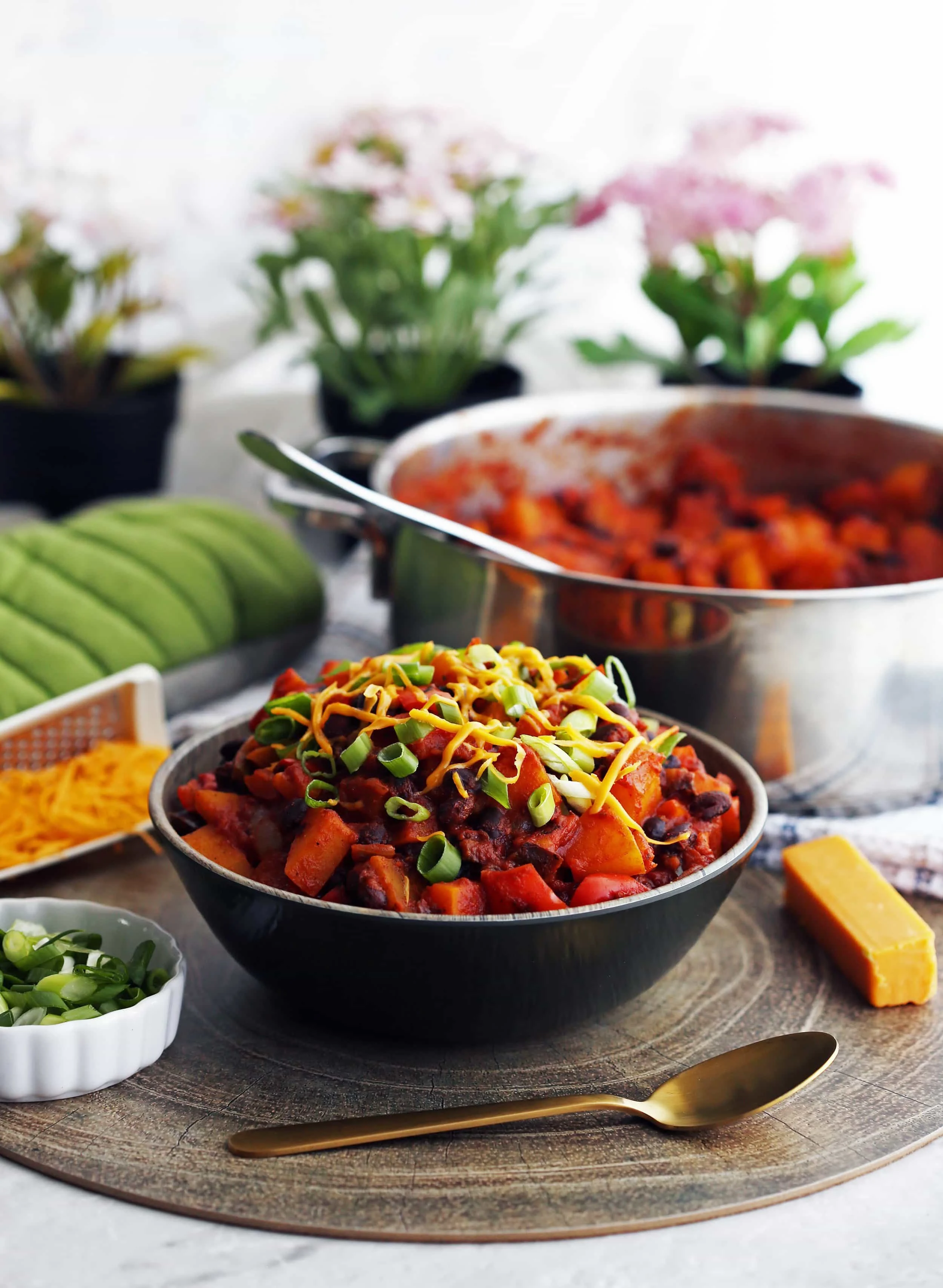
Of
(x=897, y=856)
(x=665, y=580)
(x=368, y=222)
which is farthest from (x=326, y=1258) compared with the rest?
(x=368, y=222)

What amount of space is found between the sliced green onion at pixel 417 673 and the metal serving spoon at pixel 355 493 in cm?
35

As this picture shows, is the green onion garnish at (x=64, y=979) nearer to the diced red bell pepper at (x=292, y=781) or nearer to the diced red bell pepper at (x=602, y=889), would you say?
the diced red bell pepper at (x=292, y=781)

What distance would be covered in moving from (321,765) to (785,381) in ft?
5.77

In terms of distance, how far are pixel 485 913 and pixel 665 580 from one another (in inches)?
31.8

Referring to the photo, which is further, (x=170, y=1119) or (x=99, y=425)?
(x=99, y=425)

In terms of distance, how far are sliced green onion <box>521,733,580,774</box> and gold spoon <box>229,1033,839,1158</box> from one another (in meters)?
0.27

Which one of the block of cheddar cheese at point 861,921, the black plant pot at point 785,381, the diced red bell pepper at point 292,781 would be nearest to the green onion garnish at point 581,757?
the diced red bell pepper at point 292,781

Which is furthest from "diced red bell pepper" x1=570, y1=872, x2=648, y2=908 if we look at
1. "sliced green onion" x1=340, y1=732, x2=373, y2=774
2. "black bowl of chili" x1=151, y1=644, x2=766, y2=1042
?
"sliced green onion" x1=340, y1=732, x2=373, y2=774

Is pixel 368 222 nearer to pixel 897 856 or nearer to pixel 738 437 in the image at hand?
pixel 738 437

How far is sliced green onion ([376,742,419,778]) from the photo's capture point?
1.21m

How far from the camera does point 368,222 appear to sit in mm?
2596

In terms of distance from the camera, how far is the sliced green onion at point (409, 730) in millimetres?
1230

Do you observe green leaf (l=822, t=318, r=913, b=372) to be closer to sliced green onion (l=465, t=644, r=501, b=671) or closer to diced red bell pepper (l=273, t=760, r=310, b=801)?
sliced green onion (l=465, t=644, r=501, b=671)

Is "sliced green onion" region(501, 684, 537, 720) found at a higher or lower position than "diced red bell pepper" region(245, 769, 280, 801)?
higher
